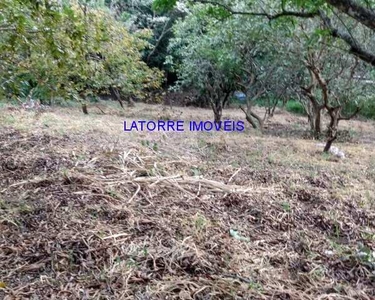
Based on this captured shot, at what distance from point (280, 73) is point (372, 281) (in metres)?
6.28

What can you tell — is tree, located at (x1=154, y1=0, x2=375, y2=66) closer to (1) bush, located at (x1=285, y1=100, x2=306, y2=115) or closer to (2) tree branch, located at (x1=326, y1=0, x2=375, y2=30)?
(2) tree branch, located at (x1=326, y1=0, x2=375, y2=30)

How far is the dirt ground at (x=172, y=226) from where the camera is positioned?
1822 millimetres

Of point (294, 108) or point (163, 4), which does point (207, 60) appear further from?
point (294, 108)

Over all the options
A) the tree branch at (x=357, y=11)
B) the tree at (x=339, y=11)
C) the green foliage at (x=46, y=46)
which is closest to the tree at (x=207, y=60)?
the tree at (x=339, y=11)

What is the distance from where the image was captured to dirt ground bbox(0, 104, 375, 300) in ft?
5.98

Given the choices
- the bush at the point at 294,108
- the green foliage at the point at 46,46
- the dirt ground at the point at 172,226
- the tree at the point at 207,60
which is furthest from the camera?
the bush at the point at 294,108

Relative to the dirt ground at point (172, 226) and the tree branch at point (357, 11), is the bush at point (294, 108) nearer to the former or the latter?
the dirt ground at point (172, 226)

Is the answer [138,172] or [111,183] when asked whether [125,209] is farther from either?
[138,172]

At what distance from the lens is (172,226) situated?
235 cm

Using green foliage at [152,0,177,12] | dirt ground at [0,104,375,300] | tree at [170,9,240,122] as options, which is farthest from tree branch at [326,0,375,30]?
tree at [170,9,240,122]

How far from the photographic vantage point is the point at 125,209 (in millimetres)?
2480

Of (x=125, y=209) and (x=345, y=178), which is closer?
(x=125, y=209)

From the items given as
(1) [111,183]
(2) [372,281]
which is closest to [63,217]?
(1) [111,183]

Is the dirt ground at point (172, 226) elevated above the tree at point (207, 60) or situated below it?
below
